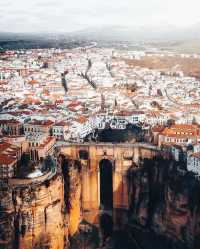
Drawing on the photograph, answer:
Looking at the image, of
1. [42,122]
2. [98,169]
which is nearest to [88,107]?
[42,122]

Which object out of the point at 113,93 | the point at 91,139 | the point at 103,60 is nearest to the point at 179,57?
the point at 103,60

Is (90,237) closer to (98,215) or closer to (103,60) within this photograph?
(98,215)

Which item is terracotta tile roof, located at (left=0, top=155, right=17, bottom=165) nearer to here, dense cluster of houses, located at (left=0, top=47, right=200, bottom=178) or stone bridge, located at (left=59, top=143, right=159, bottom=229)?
dense cluster of houses, located at (left=0, top=47, right=200, bottom=178)

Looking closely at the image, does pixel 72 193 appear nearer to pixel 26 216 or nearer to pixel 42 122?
pixel 26 216

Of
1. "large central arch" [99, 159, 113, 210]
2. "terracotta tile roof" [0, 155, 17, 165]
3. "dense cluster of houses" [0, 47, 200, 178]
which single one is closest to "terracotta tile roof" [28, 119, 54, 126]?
"dense cluster of houses" [0, 47, 200, 178]

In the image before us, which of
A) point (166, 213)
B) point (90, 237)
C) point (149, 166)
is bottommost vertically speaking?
point (90, 237)

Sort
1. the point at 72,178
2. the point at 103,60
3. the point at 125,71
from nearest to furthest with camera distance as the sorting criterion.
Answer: the point at 72,178 < the point at 125,71 < the point at 103,60
